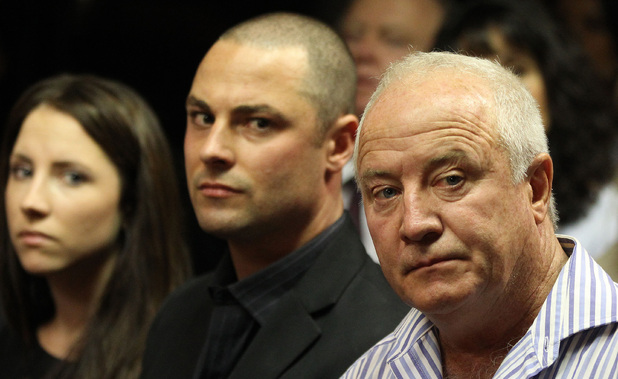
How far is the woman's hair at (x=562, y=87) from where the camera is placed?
375 centimetres

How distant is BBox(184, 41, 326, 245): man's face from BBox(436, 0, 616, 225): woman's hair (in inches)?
47.3

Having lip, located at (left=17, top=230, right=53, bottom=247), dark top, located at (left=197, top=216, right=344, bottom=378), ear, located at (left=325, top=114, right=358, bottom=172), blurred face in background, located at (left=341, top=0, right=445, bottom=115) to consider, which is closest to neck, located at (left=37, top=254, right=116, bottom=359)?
lip, located at (left=17, top=230, right=53, bottom=247)

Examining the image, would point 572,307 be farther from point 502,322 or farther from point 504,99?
point 504,99

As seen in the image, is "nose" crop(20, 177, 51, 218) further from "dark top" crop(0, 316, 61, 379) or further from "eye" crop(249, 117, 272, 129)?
"eye" crop(249, 117, 272, 129)

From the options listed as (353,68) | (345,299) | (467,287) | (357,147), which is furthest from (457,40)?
(467,287)

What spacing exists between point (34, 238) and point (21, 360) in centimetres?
54

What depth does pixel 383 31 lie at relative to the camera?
4152 mm

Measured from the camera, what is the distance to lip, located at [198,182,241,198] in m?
2.71

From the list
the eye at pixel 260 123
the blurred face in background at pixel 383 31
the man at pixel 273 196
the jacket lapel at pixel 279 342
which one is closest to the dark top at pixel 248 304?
the man at pixel 273 196

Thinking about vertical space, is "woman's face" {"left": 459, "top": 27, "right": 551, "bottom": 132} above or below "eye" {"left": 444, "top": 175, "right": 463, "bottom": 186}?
above

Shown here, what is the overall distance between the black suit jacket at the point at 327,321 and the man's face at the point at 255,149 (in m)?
0.20

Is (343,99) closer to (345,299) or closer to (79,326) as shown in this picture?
(345,299)

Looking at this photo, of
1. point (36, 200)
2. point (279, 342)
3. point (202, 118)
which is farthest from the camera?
point (36, 200)

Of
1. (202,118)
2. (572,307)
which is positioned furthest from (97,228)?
(572,307)
